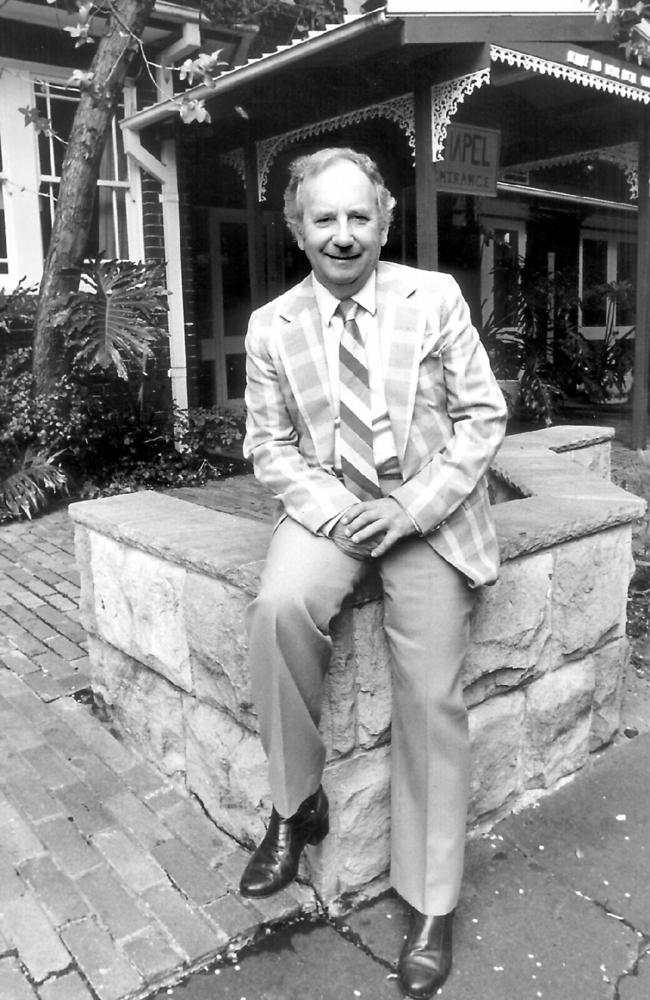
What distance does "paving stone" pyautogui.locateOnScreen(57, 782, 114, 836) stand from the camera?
2476 millimetres

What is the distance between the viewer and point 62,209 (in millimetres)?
6387

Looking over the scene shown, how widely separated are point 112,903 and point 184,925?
19 centimetres

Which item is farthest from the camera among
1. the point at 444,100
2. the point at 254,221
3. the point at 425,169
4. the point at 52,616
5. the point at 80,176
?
the point at 254,221

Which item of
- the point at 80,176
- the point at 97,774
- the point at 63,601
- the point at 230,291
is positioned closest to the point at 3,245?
the point at 80,176

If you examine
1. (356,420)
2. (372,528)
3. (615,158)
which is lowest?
(372,528)

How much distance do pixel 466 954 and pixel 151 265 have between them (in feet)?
19.4

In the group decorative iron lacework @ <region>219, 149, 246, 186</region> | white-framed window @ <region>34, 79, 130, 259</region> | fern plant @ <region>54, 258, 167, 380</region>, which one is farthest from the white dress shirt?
decorative iron lacework @ <region>219, 149, 246, 186</region>

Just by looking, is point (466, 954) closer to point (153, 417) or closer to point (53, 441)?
point (53, 441)

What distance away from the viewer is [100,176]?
7922mm

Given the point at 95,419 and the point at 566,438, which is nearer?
the point at 566,438

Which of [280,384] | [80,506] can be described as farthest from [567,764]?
[80,506]

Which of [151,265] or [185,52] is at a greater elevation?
[185,52]

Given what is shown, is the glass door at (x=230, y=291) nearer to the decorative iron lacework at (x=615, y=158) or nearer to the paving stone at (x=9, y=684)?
the decorative iron lacework at (x=615, y=158)

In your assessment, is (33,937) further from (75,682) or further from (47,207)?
(47,207)
